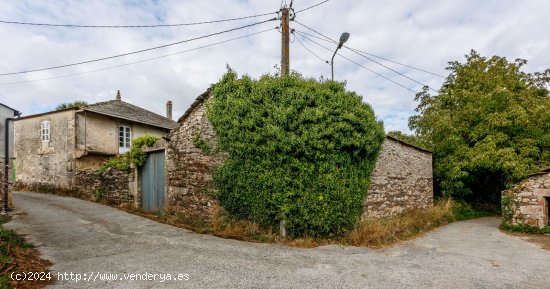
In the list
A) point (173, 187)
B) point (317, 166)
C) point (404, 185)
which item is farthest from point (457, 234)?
point (173, 187)

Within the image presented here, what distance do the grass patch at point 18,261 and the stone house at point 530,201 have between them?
12.4m

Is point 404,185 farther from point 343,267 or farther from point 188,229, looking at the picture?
point 188,229

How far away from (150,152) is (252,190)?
5.49 metres

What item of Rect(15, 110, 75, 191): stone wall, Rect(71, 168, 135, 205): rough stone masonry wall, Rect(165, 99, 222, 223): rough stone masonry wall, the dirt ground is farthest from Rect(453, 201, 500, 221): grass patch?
Rect(15, 110, 75, 191): stone wall

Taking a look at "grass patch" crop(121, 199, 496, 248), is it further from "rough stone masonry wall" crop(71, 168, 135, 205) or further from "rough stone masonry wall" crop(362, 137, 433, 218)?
"rough stone masonry wall" crop(71, 168, 135, 205)

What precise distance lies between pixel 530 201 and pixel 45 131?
22387 mm

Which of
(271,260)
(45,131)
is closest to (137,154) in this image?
(271,260)

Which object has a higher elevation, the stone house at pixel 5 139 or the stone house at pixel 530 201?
the stone house at pixel 5 139

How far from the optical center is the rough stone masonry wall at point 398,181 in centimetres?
905

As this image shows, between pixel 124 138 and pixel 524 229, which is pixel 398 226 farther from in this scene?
pixel 124 138

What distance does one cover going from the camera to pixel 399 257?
608 centimetres

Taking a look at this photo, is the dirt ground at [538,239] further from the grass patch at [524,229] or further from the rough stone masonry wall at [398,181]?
the rough stone masonry wall at [398,181]

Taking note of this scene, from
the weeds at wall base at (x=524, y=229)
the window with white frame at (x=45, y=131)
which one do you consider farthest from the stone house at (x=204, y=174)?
the window with white frame at (x=45, y=131)

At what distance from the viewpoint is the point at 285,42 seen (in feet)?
27.4
